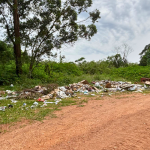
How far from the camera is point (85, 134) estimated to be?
2.58 meters

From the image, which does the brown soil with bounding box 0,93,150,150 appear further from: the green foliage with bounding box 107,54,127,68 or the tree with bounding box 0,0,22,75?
the green foliage with bounding box 107,54,127,68

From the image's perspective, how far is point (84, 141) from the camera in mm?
2334

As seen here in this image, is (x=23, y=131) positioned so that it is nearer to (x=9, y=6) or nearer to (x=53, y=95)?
(x=53, y=95)

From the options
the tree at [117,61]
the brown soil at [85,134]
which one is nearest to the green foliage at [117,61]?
the tree at [117,61]

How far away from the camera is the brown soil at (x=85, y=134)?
221cm

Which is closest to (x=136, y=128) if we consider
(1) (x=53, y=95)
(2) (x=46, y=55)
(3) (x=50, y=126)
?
(3) (x=50, y=126)

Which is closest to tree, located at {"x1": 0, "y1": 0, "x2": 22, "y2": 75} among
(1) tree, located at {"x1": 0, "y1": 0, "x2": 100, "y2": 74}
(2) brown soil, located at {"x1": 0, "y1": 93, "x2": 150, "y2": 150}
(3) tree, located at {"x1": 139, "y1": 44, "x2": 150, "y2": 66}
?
(1) tree, located at {"x1": 0, "y1": 0, "x2": 100, "y2": 74}

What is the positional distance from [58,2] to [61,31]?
1724mm

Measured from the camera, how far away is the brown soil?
7.24 feet

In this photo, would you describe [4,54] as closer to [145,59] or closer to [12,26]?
[12,26]

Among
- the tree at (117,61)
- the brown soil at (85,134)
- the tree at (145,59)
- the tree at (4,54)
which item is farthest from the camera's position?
the tree at (117,61)

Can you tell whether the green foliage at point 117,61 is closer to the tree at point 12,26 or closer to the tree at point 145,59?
the tree at point 145,59

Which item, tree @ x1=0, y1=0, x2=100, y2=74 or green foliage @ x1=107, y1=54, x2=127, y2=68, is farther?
green foliage @ x1=107, y1=54, x2=127, y2=68

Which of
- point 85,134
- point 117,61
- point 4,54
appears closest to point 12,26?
point 4,54
